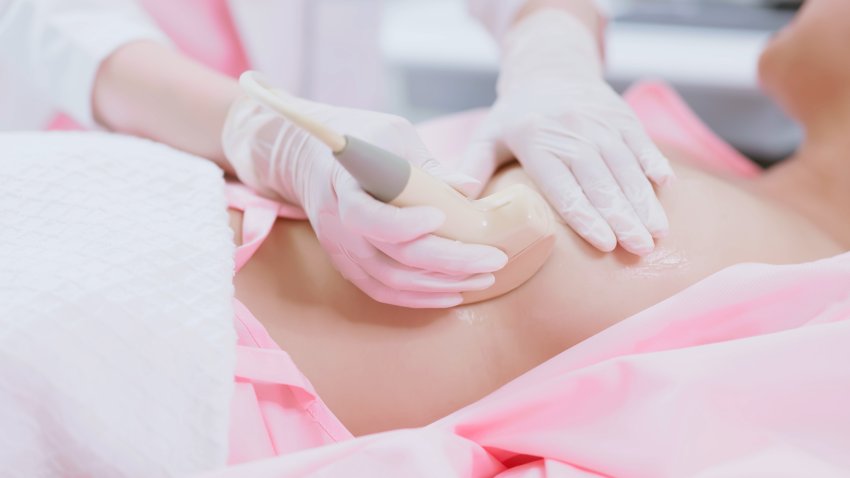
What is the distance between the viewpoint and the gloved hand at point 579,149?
777 millimetres

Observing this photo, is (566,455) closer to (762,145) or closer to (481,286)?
(481,286)

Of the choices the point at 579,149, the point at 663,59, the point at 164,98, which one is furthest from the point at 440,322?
the point at 663,59

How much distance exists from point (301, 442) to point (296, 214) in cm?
24

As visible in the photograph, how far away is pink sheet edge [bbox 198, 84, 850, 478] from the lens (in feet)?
1.97

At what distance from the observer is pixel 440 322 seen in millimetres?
746

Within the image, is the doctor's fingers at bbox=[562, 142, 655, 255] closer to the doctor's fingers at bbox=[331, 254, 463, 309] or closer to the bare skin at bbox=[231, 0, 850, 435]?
the bare skin at bbox=[231, 0, 850, 435]

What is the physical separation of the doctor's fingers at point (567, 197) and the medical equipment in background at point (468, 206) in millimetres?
28

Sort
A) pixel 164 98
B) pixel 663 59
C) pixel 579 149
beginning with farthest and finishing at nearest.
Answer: pixel 663 59, pixel 164 98, pixel 579 149

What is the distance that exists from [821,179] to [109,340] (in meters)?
0.90

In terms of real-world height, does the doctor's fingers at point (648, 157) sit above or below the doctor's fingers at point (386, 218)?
below

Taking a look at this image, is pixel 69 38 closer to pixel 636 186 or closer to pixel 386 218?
pixel 386 218

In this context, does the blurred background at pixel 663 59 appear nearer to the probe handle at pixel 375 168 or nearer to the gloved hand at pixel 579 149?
the gloved hand at pixel 579 149

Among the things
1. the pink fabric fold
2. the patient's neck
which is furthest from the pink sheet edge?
the patient's neck

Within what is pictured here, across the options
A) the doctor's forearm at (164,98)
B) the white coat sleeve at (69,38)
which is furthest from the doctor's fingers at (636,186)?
the white coat sleeve at (69,38)
